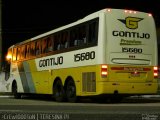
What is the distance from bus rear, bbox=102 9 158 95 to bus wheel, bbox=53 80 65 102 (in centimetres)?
363

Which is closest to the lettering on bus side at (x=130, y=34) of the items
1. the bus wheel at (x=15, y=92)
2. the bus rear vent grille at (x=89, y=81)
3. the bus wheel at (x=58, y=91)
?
the bus rear vent grille at (x=89, y=81)

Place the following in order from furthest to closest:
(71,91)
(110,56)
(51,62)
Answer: (51,62) < (71,91) < (110,56)

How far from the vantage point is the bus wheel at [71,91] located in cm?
2153

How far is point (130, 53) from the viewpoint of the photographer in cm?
2003

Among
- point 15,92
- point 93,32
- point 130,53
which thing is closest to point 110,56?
point 130,53

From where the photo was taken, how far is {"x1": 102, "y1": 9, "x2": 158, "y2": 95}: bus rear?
19719mm

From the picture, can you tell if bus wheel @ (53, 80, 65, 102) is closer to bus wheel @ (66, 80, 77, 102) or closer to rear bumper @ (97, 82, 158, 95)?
bus wheel @ (66, 80, 77, 102)

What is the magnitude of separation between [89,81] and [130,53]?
189 cm

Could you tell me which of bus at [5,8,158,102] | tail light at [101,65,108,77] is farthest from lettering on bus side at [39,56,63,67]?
tail light at [101,65,108,77]

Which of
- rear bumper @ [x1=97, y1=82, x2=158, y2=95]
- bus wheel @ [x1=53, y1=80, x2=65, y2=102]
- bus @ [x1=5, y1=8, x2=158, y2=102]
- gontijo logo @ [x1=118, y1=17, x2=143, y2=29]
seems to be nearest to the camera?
rear bumper @ [x1=97, y1=82, x2=158, y2=95]

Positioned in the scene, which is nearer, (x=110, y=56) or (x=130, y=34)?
(x=110, y=56)

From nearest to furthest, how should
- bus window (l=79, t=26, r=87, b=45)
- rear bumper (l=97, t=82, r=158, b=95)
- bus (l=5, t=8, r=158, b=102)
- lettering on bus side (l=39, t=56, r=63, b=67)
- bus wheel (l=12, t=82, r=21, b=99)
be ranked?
rear bumper (l=97, t=82, r=158, b=95)
bus (l=5, t=8, r=158, b=102)
bus window (l=79, t=26, r=87, b=45)
lettering on bus side (l=39, t=56, r=63, b=67)
bus wheel (l=12, t=82, r=21, b=99)

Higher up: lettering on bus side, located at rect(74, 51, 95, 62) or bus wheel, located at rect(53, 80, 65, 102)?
lettering on bus side, located at rect(74, 51, 95, 62)

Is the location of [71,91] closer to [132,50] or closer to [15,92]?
[132,50]
